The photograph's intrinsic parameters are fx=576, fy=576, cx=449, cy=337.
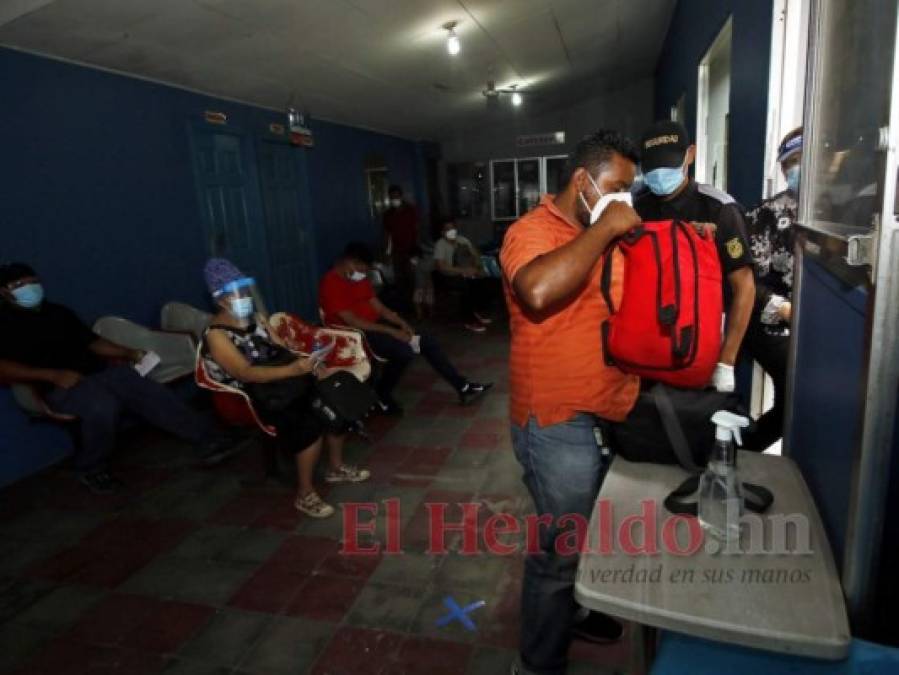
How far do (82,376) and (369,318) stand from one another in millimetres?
1736

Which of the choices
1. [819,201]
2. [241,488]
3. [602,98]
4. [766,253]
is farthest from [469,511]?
[602,98]

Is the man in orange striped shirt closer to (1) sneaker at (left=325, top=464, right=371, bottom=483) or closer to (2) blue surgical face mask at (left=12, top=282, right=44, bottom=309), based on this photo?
(1) sneaker at (left=325, top=464, right=371, bottom=483)

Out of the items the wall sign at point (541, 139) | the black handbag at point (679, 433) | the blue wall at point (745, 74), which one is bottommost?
the black handbag at point (679, 433)

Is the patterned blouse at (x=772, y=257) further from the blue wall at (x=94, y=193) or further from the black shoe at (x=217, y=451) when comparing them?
the blue wall at (x=94, y=193)

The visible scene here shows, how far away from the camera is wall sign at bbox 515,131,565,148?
32.3 feet

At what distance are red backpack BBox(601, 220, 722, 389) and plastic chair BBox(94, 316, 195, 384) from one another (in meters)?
3.46

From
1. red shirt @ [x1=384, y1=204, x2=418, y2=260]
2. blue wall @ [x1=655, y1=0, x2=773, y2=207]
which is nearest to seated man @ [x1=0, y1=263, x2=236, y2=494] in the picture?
blue wall @ [x1=655, y1=0, x2=773, y2=207]

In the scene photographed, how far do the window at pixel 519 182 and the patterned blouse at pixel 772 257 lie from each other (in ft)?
26.2

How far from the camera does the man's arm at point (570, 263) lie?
1.21 m

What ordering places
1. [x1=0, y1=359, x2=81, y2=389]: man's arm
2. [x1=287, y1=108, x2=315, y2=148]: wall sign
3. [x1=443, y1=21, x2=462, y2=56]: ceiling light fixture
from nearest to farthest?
[x1=0, y1=359, x2=81, y2=389]: man's arm
[x1=443, y1=21, x2=462, y2=56]: ceiling light fixture
[x1=287, y1=108, x2=315, y2=148]: wall sign

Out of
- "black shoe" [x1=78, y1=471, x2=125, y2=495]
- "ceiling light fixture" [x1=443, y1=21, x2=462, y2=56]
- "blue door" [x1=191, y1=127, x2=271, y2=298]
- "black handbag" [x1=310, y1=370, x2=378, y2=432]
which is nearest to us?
"black handbag" [x1=310, y1=370, x2=378, y2=432]

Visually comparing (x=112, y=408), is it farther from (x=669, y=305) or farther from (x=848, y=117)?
(x=848, y=117)

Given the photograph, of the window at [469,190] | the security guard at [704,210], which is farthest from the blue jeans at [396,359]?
the window at [469,190]

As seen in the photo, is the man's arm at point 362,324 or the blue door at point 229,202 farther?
the blue door at point 229,202
